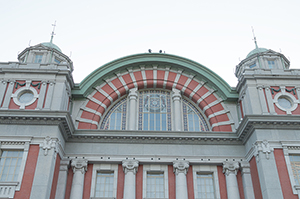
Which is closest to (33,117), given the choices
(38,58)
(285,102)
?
(38,58)

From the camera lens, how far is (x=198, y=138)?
20.1 meters

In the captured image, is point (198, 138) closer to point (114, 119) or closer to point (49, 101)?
point (114, 119)

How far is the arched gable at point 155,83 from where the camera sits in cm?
2191

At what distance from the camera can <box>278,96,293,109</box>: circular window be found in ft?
66.5

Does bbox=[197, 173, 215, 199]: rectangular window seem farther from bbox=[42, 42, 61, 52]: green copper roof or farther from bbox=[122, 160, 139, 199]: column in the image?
bbox=[42, 42, 61, 52]: green copper roof

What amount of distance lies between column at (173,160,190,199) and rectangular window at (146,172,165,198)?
914 mm

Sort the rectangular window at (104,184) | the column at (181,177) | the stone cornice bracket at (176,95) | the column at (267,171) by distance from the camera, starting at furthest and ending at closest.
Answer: the stone cornice bracket at (176,95) → the rectangular window at (104,184) → the column at (181,177) → the column at (267,171)

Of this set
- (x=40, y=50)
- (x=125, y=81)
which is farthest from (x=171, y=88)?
(x=40, y=50)

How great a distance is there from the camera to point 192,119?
2228 cm

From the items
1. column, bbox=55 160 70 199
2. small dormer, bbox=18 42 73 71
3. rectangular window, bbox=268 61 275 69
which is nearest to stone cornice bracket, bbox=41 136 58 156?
column, bbox=55 160 70 199

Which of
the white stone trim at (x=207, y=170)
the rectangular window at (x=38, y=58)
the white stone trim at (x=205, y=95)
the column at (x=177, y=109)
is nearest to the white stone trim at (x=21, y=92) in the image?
the rectangular window at (x=38, y=58)

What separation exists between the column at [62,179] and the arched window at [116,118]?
11.8 feet

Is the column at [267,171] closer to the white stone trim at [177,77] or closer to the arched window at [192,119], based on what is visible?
the arched window at [192,119]

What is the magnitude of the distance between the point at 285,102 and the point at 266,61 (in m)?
3.74
